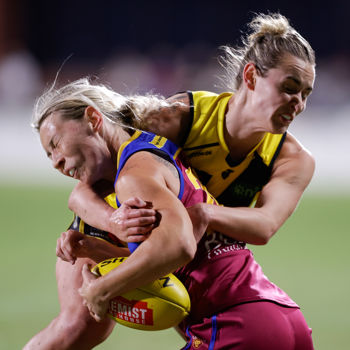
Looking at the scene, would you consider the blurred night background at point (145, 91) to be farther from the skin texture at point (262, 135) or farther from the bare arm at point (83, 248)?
the bare arm at point (83, 248)

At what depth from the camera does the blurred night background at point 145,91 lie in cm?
626

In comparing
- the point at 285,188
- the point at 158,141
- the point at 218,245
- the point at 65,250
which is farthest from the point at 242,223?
the point at 65,250

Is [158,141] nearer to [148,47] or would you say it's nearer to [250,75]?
[250,75]

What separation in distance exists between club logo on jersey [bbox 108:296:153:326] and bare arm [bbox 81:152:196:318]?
7cm

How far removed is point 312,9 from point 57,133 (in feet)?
65.6

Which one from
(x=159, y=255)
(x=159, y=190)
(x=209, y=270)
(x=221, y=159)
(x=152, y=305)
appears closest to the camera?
(x=159, y=255)

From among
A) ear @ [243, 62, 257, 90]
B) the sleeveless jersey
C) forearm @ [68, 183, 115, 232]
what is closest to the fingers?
forearm @ [68, 183, 115, 232]

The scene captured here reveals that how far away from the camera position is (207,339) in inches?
123

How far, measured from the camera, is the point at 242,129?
3693 mm

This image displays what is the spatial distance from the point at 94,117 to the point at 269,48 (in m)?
1.02

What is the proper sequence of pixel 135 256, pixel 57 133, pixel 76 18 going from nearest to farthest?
pixel 135 256, pixel 57 133, pixel 76 18

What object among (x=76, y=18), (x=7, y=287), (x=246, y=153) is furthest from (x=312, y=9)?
(x=246, y=153)

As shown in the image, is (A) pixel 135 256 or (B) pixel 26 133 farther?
(B) pixel 26 133

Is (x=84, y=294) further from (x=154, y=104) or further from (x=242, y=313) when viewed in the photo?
(x=154, y=104)
